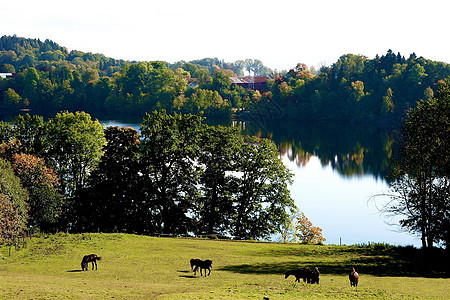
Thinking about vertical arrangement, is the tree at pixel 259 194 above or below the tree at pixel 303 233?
above

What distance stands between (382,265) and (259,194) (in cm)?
2372

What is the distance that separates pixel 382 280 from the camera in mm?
29875

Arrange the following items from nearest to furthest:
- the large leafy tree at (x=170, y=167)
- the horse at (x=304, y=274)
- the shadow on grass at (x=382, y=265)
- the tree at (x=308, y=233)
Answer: the horse at (x=304, y=274)
the shadow on grass at (x=382, y=265)
the tree at (x=308, y=233)
the large leafy tree at (x=170, y=167)

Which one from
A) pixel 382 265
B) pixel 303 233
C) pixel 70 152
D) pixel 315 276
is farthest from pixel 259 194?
pixel 315 276

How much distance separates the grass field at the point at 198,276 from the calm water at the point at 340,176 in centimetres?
1981

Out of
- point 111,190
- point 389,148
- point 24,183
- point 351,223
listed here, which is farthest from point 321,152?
point 24,183

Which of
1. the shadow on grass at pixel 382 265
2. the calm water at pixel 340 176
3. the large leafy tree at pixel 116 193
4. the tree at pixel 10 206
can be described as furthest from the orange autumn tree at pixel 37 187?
the calm water at pixel 340 176

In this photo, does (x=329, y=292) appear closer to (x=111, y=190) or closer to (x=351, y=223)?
(x=111, y=190)

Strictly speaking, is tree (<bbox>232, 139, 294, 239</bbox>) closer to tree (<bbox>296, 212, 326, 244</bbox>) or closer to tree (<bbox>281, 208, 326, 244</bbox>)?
tree (<bbox>281, 208, 326, 244</bbox>)

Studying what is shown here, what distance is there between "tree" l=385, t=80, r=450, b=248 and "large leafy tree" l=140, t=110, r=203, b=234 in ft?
84.4

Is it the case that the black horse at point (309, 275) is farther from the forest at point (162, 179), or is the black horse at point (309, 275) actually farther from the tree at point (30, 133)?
the tree at point (30, 133)

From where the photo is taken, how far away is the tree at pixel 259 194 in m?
55.9

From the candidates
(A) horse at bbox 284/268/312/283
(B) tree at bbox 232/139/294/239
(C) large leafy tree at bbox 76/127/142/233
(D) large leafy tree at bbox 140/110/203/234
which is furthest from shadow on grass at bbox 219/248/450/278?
(C) large leafy tree at bbox 76/127/142/233

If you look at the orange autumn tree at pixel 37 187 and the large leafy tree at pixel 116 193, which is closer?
the orange autumn tree at pixel 37 187
